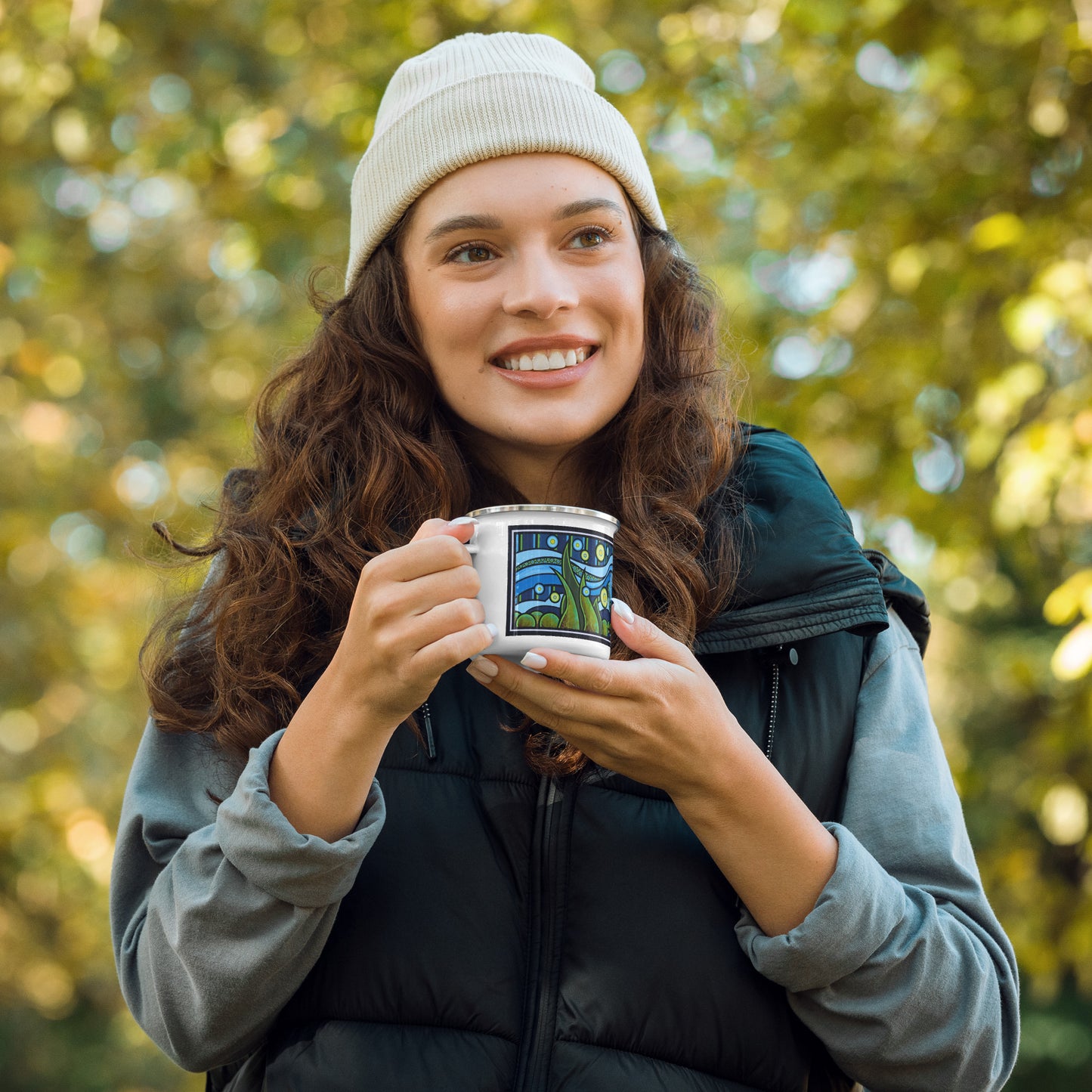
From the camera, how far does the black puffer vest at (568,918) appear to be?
1.78 m

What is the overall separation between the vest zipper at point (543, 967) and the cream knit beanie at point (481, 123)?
1043mm

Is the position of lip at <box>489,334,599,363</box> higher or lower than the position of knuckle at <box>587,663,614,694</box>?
higher

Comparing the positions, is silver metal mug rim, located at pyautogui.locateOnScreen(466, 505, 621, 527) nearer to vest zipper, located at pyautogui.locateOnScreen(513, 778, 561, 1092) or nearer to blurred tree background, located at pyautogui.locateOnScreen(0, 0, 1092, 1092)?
vest zipper, located at pyautogui.locateOnScreen(513, 778, 561, 1092)

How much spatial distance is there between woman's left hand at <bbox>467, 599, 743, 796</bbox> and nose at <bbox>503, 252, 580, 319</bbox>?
0.58m

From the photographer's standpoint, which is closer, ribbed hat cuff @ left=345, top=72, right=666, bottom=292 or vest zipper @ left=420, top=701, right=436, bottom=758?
vest zipper @ left=420, top=701, right=436, bottom=758

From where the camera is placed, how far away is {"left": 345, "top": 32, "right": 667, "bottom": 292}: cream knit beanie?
2148 millimetres

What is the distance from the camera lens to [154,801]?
1.97 metres

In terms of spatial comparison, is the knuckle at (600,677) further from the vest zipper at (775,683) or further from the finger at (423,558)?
the vest zipper at (775,683)

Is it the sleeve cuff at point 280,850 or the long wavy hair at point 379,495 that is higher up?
the long wavy hair at point 379,495

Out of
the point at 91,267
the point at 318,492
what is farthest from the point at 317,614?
the point at 91,267

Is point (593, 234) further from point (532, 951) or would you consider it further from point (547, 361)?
point (532, 951)

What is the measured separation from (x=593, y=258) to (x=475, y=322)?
231mm

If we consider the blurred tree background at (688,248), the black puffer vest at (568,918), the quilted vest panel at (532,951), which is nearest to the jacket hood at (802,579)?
the black puffer vest at (568,918)

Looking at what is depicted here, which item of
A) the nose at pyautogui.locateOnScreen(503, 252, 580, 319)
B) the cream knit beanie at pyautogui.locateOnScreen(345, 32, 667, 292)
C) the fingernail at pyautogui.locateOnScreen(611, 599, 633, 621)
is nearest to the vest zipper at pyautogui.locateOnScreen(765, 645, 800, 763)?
the fingernail at pyautogui.locateOnScreen(611, 599, 633, 621)
